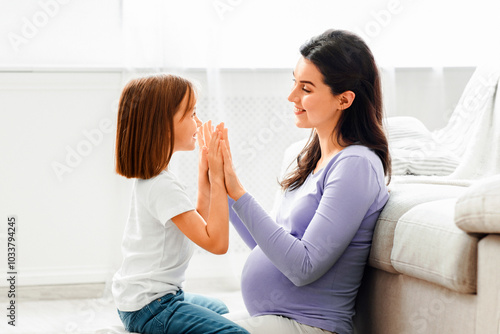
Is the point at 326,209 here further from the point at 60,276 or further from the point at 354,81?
the point at 60,276

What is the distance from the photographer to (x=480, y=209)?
94cm

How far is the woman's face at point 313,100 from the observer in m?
1.30

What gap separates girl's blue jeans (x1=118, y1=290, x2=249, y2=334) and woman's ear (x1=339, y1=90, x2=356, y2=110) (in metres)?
0.54

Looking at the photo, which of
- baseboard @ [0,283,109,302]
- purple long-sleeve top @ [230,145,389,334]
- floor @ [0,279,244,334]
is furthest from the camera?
baseboard @ [0,283,109,302]

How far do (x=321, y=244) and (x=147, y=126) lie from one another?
475mm

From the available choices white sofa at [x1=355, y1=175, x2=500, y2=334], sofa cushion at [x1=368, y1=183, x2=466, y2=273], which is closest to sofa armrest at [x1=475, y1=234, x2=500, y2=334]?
white sofa at [x1=355, y1=175, x2=500, y2=334]

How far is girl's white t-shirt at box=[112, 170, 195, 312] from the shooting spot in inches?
48.7

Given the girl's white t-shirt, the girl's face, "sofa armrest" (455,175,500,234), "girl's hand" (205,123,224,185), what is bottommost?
the girl's white t-shirt

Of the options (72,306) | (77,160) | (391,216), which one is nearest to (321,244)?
(391,216)

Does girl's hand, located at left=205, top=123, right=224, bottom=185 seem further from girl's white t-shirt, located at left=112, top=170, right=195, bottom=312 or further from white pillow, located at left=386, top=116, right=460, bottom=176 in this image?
white pillow, located at left=386, top=116, right=460, bottom=176

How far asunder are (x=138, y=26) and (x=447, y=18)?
5.20 feet

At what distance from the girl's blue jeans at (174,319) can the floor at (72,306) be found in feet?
2.78

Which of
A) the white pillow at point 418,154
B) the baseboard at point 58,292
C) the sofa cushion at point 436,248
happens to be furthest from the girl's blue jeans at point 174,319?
the baseboard at point 58,292

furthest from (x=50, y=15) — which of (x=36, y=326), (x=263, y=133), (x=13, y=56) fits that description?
(x=36, y=326)
